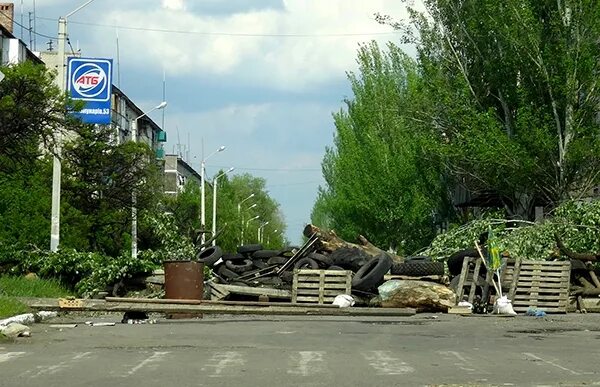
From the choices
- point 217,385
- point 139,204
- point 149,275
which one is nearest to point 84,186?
point 139,204

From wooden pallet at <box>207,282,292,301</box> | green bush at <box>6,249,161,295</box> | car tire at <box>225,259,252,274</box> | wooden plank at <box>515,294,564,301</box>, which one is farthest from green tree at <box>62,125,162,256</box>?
wooden plank at <box>515,294,564,301</box>

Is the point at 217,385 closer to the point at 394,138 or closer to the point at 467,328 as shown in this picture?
the point at 467,328

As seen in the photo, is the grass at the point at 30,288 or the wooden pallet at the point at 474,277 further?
the wooden pallet at the point at 474,277

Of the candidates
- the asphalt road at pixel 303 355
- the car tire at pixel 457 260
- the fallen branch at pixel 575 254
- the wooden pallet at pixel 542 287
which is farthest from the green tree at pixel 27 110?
the fallen branch at pixel 575 254

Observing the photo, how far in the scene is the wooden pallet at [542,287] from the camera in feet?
87.3

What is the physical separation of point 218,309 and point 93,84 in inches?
443

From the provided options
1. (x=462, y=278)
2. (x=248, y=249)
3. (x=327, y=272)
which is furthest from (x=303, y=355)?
(x=248, y=249)

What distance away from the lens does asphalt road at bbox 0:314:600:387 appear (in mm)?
10102

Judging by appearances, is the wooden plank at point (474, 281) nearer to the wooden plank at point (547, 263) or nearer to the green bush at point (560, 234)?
the wooden plank at point (547, 263)

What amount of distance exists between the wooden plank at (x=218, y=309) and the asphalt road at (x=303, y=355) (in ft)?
1.82

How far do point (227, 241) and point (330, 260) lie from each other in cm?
6921

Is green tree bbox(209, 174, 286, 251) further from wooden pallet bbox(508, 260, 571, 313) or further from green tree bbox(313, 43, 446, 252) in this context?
wooden pallet bbox(508, 260, 571, 313)

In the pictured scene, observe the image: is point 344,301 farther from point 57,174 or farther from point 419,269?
point 57,174

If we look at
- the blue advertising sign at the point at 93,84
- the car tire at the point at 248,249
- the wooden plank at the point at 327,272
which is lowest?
the wooden plank at the point at 327,272
